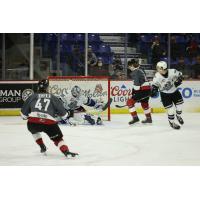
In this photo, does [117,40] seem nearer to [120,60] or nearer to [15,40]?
[120,60]

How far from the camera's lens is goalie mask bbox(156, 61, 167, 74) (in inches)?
185

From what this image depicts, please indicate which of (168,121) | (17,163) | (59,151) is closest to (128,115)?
(168,121)

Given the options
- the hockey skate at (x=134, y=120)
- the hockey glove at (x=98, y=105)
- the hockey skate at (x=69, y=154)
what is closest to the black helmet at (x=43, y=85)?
the hockey skate at (x=69, y=154)

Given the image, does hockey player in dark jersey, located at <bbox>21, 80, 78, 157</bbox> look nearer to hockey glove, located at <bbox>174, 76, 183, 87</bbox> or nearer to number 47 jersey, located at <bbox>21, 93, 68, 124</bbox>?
number 47 jersey, located at <bbox>21, 93, 68, 124</bbox>

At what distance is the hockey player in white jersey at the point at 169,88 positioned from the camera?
187 inches

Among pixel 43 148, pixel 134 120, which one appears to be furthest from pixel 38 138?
pixel 134 120

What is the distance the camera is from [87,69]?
4.88 metres

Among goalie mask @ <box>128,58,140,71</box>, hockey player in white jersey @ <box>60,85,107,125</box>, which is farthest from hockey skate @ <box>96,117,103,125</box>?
goalie mask @ <box>128,58,140,71</box>

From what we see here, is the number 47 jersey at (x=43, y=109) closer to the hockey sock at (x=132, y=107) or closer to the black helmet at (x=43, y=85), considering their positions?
the black helmet at (x=43, y=85)

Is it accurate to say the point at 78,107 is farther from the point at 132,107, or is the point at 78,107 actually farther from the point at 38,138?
the point at 38,138

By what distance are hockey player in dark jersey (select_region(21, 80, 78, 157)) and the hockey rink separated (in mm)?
68

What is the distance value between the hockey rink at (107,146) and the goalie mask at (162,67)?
1.68 feet

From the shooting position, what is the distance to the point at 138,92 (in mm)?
5152

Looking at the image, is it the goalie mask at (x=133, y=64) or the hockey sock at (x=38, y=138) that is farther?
the goalie mask at (x=133, y=64)
